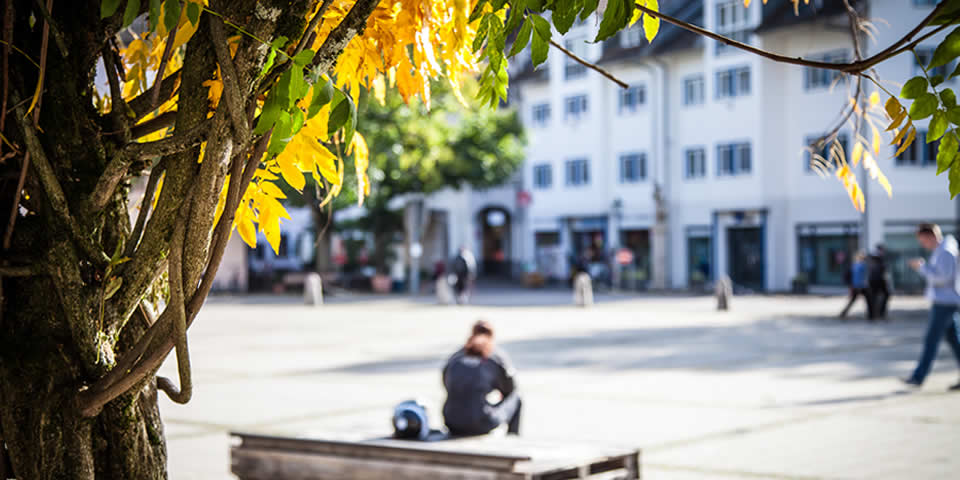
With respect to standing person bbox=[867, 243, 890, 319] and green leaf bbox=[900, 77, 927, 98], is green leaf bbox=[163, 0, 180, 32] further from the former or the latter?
standing person bbox=[867, 243, 890, 319]

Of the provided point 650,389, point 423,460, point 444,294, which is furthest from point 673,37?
point 423,460

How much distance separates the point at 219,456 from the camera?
8820 mm

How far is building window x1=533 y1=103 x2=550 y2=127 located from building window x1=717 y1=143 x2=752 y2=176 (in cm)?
1163

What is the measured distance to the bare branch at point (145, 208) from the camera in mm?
2328

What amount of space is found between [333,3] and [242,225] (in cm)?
50

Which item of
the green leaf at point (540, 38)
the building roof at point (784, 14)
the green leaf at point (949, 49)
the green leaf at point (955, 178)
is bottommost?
the green leaf at point (955, 178)

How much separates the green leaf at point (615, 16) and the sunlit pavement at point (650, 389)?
5.04 meters

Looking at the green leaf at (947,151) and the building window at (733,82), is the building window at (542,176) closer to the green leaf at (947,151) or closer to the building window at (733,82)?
the building window at (733,82)

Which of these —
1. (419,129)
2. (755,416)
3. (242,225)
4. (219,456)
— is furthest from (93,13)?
(419,129)

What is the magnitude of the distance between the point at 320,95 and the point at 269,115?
11cm

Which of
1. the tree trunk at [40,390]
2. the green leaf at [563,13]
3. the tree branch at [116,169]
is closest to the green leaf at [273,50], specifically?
the tree branch at [116,169]

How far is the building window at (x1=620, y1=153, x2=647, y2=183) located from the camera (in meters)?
52.0

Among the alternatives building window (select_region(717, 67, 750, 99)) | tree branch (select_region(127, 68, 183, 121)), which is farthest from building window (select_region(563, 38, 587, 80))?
tree branch (select_region(127, 68, 183, 121))

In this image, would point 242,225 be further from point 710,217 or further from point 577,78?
point 577,78
